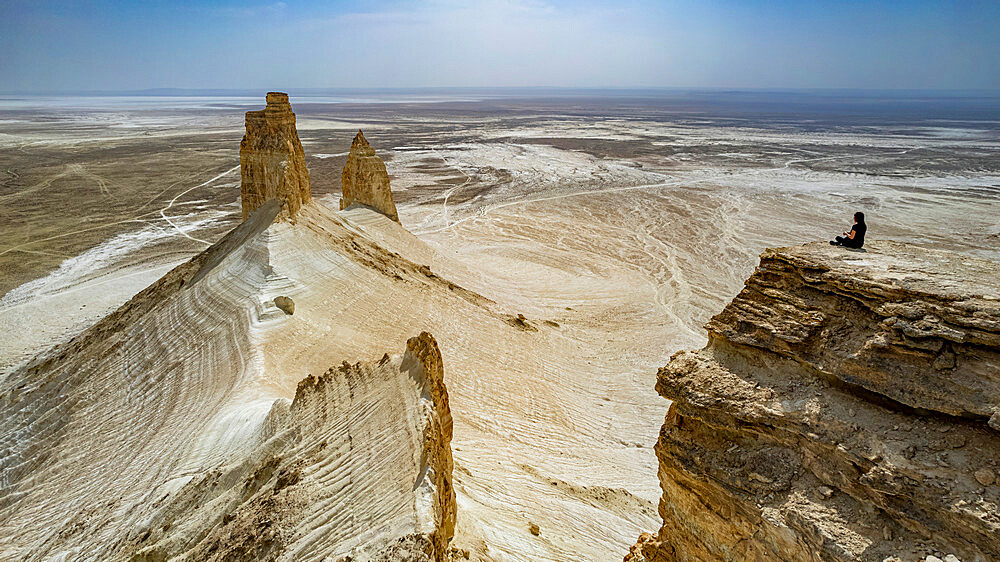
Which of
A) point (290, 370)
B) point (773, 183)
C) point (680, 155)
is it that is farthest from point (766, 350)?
point (680, 155)

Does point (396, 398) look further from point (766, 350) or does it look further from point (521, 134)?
point (521, 134)

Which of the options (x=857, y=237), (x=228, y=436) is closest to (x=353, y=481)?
(x=228, y=436)

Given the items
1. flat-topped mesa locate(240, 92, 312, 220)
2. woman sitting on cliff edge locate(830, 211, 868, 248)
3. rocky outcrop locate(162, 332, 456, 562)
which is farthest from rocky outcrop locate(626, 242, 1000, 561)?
flat-topped mesa locate(240, 92, 312, 220)

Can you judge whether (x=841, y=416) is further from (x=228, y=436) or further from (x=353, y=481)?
(x=228, y=436)

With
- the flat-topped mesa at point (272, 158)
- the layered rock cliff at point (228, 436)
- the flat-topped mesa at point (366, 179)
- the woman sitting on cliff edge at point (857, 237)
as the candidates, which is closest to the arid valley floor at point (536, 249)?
the layered rock cliff at point (228, 436)

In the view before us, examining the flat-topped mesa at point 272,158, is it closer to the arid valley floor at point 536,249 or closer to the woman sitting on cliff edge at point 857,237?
the arid valley floor at point 536,249
